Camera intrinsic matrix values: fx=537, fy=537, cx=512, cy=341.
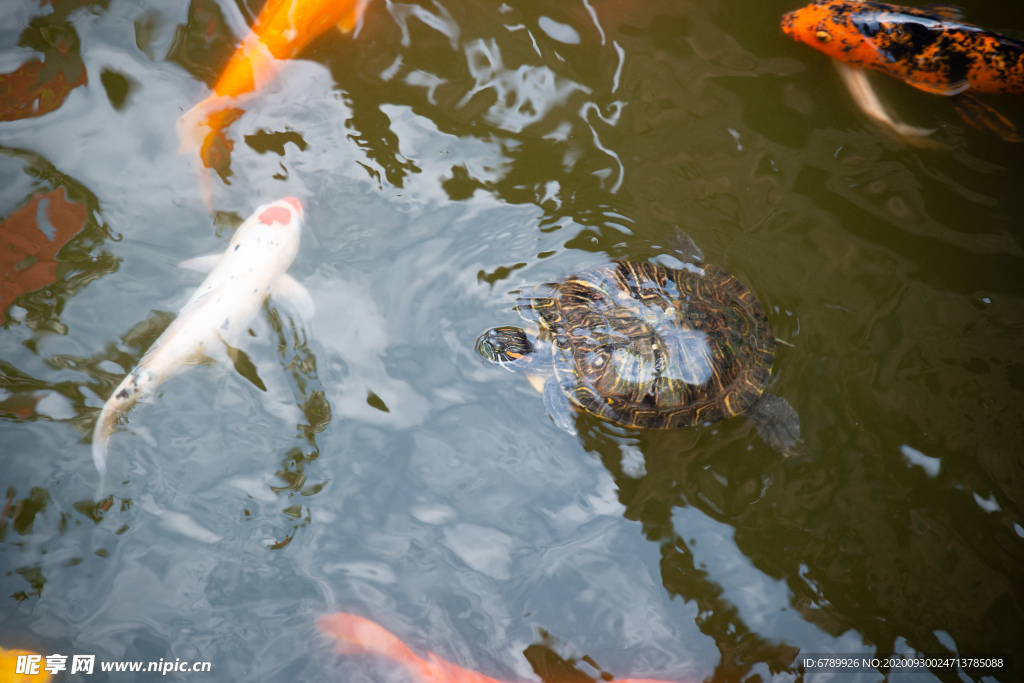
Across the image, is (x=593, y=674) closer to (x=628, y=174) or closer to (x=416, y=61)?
(x=628, y=174)

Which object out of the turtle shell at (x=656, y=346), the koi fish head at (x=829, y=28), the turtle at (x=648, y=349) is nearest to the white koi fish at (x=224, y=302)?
the turtle at (x=648, y=349)

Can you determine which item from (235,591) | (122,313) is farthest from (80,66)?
(235,591)

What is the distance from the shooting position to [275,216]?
10.9ft

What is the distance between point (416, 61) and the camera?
12.6 feet

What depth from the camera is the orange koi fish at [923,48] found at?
3633mm

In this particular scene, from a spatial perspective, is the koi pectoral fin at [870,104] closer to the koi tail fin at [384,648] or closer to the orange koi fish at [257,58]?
the orange koi fish at [257,58]

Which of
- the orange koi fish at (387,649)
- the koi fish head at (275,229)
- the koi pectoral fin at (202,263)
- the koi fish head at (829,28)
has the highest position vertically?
the koi fish head at (829,28)

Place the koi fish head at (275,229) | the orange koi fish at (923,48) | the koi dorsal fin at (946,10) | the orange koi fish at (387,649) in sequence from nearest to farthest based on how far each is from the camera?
the orange koi fish at (387,649) → the koi fish head at (275,229) → the orange koi fish at (923,48) → the koi dorsal fin at (946,10)

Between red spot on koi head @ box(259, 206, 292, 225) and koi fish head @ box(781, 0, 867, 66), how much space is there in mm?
3800

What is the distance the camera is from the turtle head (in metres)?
3.06

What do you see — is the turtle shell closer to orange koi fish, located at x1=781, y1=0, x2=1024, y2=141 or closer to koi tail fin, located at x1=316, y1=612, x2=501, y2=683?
koi tail fin, located at x1=316, y1=612, x2=501, y2=683

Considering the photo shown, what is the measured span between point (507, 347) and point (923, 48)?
11.7ft

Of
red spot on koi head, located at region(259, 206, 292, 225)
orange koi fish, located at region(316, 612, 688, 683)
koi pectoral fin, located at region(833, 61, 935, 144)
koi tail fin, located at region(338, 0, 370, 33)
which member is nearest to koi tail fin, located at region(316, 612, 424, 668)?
orange koi fish, located at region(316, 612, 688, 683)

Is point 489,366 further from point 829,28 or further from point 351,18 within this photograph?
point 829,28
